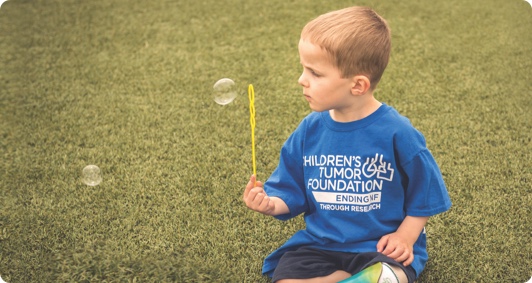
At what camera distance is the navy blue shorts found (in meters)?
1.74

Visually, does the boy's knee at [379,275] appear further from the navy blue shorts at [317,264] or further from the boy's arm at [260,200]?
the boy's arm at [260,200]

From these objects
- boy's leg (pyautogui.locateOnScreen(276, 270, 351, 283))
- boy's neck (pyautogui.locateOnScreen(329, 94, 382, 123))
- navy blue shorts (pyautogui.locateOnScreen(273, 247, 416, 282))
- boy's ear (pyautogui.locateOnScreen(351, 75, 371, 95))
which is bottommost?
boy's leg (pyautogui.locateOnScreen(276, 270, 351, 283))

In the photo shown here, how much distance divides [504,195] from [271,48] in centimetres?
191

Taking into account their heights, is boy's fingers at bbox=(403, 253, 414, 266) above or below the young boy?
below

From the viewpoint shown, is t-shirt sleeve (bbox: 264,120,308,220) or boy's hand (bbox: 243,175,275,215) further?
t-shirt sleeve (bbox: 264,120,308,220)

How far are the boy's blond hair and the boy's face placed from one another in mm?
17

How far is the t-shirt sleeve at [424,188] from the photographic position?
5.45 feet

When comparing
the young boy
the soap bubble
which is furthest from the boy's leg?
the soap bubble

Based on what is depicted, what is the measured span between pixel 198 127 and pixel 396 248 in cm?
149

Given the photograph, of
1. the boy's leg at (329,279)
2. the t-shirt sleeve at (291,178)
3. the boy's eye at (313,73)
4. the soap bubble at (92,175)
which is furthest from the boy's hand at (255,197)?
Answer: the soap bubble at (92,175)

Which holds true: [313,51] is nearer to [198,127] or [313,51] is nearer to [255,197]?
[255,197]

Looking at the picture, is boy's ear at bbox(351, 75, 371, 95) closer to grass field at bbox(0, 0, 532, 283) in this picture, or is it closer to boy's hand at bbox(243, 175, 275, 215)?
boy's hand at bbox(243, 175, 275, 215)

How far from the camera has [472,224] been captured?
7.14 ft

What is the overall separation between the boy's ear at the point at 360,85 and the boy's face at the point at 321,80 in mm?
13
